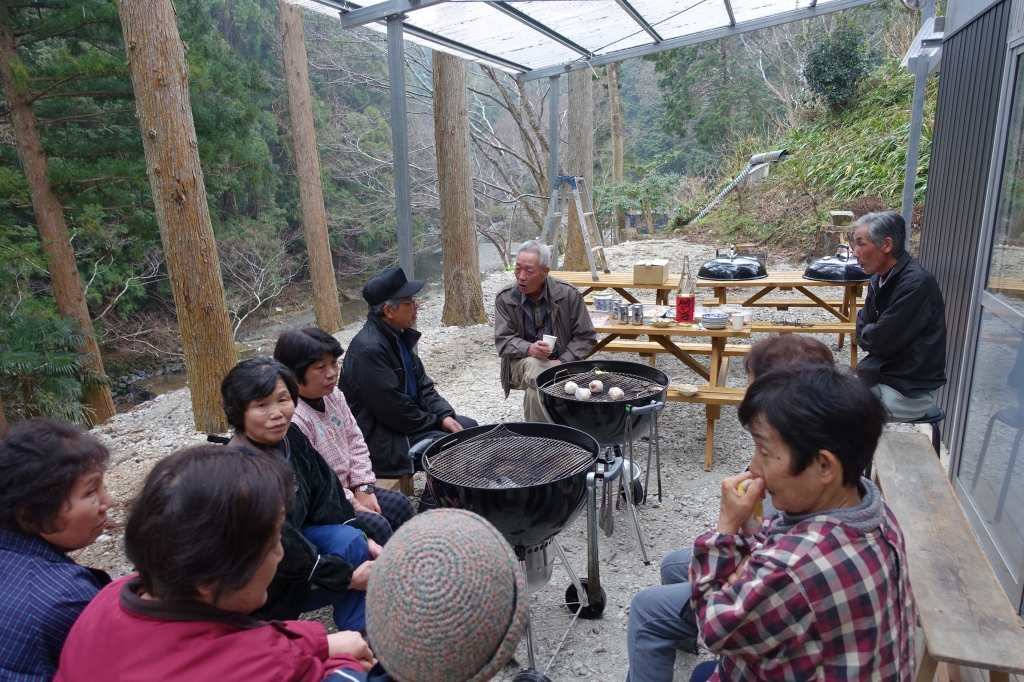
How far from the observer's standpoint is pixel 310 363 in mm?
2703

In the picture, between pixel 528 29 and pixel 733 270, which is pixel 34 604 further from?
pixel 733 270

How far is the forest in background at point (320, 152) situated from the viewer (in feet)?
27.0

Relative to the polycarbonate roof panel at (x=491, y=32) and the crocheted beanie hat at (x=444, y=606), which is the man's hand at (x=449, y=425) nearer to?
the crocheted beanie hat at (x=444, y=606)

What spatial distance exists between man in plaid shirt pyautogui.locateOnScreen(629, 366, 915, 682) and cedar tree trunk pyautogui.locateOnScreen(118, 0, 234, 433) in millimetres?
4729

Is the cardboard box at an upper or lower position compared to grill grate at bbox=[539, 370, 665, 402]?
upper

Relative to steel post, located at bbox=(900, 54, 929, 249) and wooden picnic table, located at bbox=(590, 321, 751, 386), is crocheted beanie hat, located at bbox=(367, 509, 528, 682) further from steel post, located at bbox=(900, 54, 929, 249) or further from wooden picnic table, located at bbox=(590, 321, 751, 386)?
steel post, located at bbox=(900, 54, 929, 249)

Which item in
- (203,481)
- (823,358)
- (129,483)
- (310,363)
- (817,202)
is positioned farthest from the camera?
(817,202)

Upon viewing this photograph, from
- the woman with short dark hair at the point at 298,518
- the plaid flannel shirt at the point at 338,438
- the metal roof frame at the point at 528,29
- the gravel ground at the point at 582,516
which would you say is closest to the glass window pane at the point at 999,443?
the gravel ground at the point at 582,516

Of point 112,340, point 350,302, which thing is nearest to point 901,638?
point 112,340

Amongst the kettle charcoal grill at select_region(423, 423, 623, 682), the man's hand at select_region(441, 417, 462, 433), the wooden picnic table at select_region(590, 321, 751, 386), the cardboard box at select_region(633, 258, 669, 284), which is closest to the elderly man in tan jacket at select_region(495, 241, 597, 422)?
the wooden picnic table at select_region(590, 321, 751, 386)

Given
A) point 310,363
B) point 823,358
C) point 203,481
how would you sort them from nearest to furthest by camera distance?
point 203,481, point 823,358, point 310,363

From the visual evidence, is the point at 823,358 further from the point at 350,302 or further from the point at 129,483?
the point at 350,302

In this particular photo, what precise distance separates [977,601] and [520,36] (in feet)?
18.0

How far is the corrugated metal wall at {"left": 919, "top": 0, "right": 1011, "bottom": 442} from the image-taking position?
3645mm
